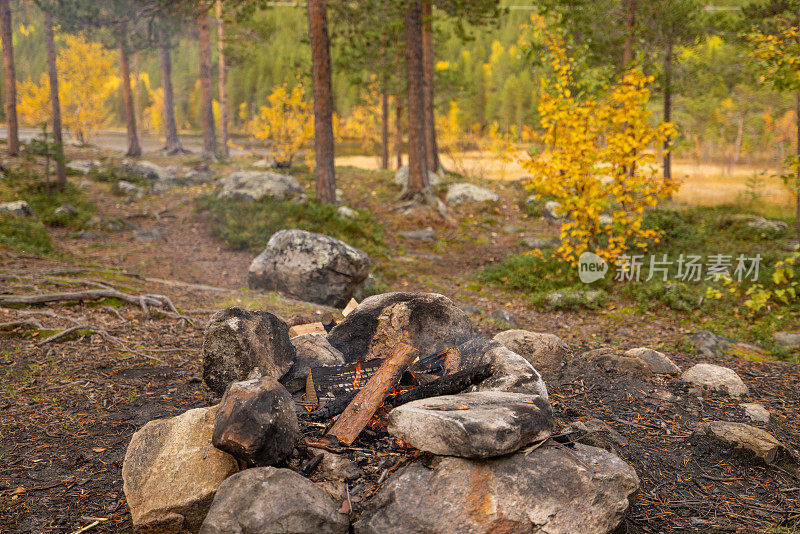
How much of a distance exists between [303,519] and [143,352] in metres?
3.87

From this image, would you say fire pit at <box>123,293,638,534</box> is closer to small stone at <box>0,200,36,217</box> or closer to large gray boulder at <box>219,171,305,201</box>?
small stone at <box>0,200,36,217</box>

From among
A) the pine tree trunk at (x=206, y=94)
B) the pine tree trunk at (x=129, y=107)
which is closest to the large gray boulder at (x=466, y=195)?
the pine tree trunk at (x=206, y=94)

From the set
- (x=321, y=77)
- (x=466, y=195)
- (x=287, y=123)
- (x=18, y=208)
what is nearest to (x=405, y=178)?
(x=466, y=195)

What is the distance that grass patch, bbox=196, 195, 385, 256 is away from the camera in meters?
11.8

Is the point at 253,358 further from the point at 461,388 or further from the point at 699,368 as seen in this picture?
the point at 699,368

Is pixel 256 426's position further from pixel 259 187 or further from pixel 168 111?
pixel 168 111

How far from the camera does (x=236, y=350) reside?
4379 mm

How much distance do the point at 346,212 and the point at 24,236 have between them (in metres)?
6.87

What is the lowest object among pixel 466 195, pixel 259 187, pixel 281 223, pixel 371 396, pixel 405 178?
pixel 371 396

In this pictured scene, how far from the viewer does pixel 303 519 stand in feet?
9.13

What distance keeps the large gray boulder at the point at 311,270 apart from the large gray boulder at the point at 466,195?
318 inches

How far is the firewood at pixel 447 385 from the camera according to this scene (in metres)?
3.84

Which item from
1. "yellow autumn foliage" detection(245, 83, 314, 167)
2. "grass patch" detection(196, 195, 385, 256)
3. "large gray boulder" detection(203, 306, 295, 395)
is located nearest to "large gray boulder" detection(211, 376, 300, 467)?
"large gray boulder" detection(203, 306, 295, 395)

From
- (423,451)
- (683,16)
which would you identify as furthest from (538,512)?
(683,16)
